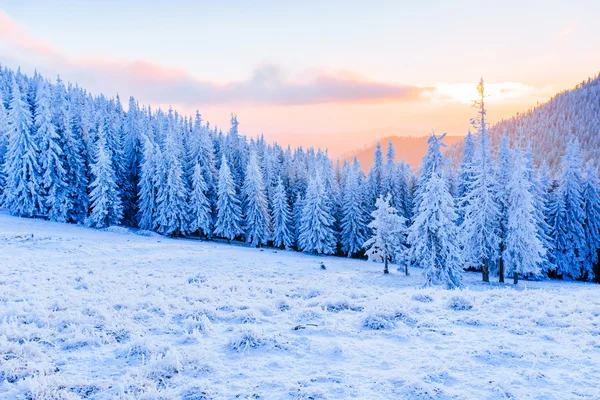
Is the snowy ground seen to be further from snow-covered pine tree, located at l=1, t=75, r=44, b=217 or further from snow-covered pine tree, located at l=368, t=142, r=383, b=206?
snow-covered pine tree, located at l=368, t=142, r=383, b=206

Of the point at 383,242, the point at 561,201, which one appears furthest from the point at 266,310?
the point at 561,201

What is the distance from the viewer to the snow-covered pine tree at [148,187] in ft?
184

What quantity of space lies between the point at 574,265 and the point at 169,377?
53325 millimetres

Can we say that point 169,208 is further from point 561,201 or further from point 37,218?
point 561,201

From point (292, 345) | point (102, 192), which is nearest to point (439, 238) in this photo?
point (292, 345)

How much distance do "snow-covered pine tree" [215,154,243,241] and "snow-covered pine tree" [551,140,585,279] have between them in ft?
146

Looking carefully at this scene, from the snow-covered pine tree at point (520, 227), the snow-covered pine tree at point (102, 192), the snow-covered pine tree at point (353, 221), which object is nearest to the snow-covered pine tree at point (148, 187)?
the snow-covered pine tree at point (102, 192)

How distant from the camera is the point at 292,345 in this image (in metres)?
7.74

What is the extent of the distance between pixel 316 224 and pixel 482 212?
89.4 feet

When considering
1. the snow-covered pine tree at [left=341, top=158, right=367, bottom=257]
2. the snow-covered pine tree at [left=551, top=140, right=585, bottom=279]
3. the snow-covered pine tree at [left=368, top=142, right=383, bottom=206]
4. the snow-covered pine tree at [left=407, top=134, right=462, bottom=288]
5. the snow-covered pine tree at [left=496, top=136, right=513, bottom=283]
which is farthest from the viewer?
the snow-covered pine tree at [left=368, top=142, right=383, bottom=206]

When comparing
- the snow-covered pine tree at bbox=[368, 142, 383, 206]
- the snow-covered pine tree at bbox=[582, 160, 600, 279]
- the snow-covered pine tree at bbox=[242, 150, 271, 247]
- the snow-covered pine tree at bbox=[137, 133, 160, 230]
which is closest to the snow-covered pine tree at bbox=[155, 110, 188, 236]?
the snow-covered pine tree at bbox=[137, 133, 160, 230]

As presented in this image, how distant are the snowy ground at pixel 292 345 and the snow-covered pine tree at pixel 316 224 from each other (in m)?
41.3

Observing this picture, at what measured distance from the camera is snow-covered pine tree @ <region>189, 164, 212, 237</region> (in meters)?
55.3

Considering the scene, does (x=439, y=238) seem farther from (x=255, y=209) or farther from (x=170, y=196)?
(x=170, y=196)
